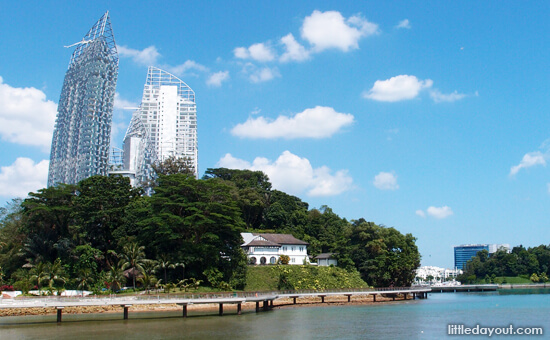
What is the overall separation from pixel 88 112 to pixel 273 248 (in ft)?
135

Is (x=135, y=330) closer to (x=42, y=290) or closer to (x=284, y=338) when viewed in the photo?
(x=284, y=338)

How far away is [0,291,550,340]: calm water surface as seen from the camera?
32375 millimetres

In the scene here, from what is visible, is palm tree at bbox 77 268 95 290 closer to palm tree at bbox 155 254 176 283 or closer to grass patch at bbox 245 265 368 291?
palm tree at bbox 155 254 176 283

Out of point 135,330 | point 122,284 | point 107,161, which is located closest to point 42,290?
point 122,284

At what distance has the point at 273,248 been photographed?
71.6m

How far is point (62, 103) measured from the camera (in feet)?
311

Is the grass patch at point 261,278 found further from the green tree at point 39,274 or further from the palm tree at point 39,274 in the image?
the palm tree at point 39,274

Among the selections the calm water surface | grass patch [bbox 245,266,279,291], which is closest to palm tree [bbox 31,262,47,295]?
the calm water surface

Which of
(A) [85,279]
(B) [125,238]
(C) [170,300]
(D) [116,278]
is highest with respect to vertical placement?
(B) [125,238]

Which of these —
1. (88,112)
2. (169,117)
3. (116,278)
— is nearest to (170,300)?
(116,278)

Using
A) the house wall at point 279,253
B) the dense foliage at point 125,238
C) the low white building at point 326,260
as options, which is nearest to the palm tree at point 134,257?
the dense foliage at point 125,238

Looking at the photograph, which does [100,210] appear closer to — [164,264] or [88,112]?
[164,264]

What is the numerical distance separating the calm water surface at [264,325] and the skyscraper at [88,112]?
4602 centimetres

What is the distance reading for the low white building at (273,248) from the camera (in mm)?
70938
